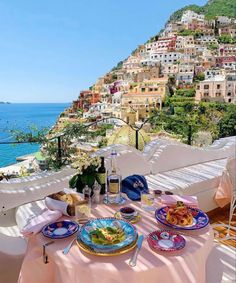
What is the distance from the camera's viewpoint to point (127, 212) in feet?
4.00

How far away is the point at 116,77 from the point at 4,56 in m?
29.5

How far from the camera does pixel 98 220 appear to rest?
1.12 m

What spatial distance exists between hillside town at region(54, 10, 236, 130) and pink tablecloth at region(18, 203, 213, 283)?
29.2m

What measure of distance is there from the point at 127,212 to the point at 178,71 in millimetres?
44951

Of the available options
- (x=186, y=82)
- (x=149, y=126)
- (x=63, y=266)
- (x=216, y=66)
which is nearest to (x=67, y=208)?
(x=63, y=266)

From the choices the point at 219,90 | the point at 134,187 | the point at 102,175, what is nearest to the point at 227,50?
the point at 219,90

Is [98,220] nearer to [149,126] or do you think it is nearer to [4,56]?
[149,126]

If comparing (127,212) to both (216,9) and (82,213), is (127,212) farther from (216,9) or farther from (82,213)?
(216,9)

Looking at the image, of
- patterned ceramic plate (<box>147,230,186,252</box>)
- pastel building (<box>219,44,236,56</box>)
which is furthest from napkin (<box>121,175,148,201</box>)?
pastel building (<box>219,44,236,56</box>)

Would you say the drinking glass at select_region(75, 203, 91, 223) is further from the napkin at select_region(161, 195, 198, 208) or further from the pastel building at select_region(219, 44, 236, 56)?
the pastel building at select_region(219, 44, 236, 56)

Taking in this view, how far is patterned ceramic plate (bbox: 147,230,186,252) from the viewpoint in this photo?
93 cm

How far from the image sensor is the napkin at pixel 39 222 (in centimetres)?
107

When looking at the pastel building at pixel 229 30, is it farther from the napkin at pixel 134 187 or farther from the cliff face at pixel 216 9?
the napkin at pixel 134 187

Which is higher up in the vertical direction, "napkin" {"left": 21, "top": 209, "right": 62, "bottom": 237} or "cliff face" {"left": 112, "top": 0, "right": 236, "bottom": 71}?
"cliff face" {"left": 112, "top": 0, "right": 236, "bottom": 71}
